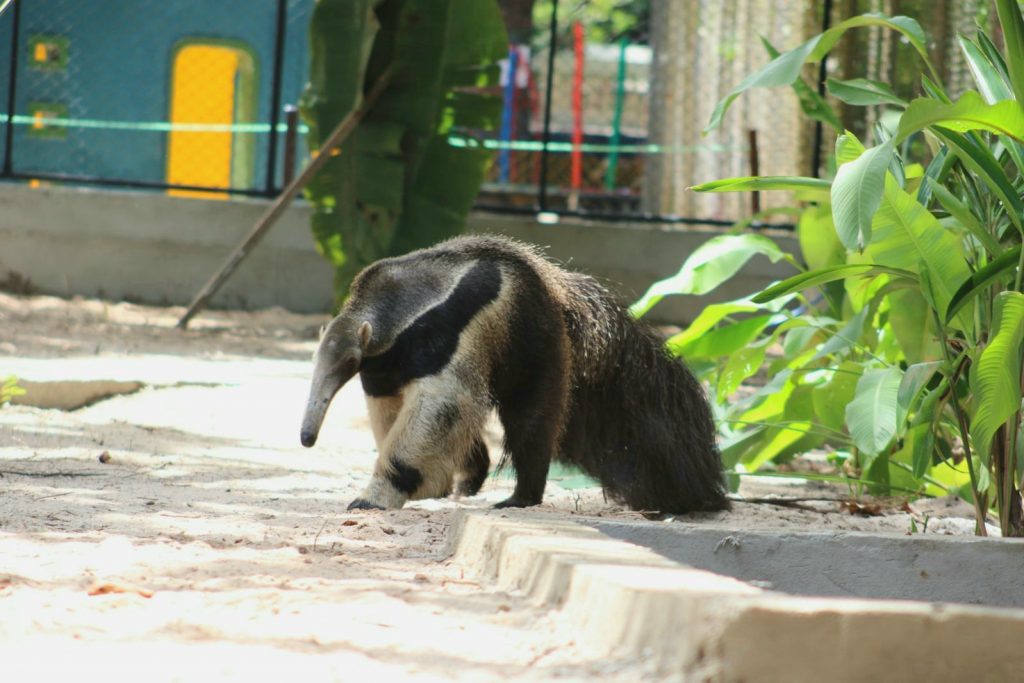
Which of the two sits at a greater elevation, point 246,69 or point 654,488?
point 246,69

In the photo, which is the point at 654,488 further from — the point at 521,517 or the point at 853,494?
the point at 521,517

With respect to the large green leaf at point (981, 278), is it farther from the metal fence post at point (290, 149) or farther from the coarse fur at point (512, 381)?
the metal fence post at point (290, 149)

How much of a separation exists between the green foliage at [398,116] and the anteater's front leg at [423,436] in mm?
4481

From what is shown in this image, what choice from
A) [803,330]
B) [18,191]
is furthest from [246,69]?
[803,330]

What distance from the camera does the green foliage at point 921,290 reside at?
3400mm

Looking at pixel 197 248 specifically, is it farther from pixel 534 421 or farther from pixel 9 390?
pixel 534 421

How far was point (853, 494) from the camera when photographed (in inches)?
218

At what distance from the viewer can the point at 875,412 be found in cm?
430

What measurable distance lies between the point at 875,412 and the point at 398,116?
5.31 metres

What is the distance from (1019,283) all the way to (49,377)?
16.2 feet

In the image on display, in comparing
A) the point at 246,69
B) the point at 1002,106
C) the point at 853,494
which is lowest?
the point at 853,494

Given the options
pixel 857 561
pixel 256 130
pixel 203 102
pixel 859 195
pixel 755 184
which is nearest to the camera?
pixel 859 195

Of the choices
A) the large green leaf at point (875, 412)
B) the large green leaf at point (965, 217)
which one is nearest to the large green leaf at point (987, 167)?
the large green leaf at point (965, 217)

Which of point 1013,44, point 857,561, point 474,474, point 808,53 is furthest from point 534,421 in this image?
point 1013,44
